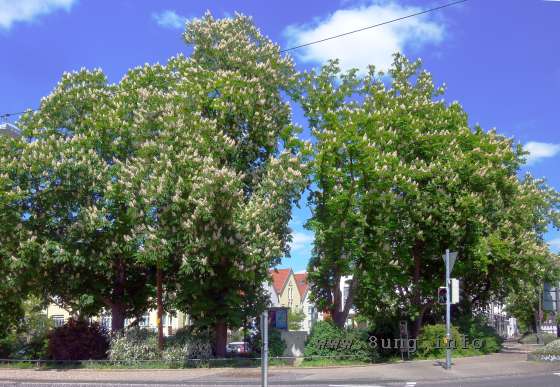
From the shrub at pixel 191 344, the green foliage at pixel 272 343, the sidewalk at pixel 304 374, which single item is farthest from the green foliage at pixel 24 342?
the green foliage at pixel 272 343

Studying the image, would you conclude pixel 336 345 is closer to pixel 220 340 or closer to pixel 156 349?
pixel 220 340

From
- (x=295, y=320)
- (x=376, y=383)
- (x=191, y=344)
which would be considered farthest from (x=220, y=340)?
(x=295, y=320)

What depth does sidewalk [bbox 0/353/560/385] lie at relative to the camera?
17.8 metres

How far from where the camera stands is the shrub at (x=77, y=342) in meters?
24.0

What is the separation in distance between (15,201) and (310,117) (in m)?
12.1

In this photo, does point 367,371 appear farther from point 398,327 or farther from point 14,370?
point 14,370

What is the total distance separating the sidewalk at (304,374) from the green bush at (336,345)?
158 centimetres

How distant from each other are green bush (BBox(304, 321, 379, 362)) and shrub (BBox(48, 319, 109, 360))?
27.1 ft

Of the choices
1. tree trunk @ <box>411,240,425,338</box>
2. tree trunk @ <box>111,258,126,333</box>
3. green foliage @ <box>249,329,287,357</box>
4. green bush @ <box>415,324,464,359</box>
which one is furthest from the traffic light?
tree trunk @ <box>111,258,126,333</box>

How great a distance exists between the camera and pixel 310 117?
26.0 metres

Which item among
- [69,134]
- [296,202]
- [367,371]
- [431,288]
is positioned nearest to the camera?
[367,371]

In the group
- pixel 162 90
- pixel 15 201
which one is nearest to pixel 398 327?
pixel 162 90

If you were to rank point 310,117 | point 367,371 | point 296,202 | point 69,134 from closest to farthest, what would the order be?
point 367,371 → point 296,202 → point 69,134 → point 310,117

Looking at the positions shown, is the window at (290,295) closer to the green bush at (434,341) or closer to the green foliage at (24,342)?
the green foliage at (24,342)
